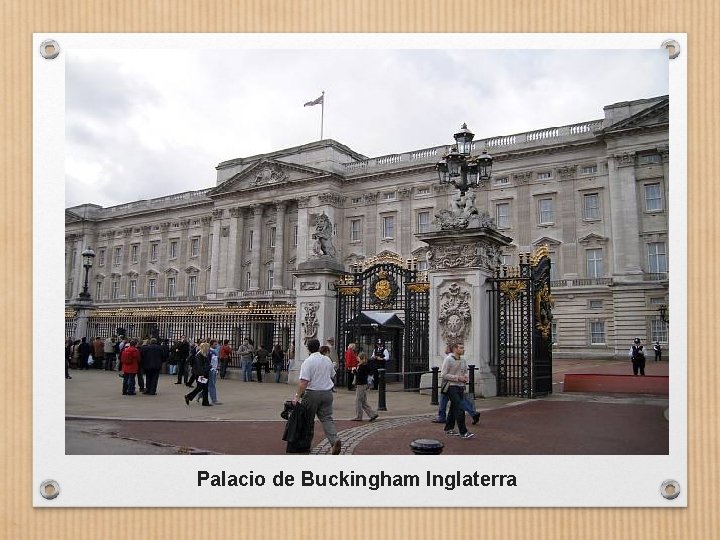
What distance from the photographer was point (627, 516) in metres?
5.89

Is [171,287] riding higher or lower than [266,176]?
lower

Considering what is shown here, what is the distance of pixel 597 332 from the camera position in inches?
1625

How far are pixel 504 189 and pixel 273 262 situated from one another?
2216 cm

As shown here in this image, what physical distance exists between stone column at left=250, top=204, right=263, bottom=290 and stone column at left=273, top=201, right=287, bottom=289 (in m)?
1.91

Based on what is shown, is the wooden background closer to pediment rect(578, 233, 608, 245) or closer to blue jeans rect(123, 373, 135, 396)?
blue jeans rect(123, 373, 135, 396)

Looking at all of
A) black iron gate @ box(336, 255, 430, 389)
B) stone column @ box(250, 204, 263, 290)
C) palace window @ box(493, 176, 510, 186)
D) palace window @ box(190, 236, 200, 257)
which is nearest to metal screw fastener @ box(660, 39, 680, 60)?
black iron gate @ box(336, 255, 430, 389)

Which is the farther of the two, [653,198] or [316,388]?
[653,198]

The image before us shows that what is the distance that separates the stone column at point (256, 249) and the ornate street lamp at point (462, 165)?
44.0 m

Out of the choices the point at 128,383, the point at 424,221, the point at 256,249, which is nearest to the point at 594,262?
the point at 424,221

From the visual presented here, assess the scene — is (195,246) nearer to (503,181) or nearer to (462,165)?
(503,181)

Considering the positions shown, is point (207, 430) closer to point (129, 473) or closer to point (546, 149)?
point (129, 473)

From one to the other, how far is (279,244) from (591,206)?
27.1m

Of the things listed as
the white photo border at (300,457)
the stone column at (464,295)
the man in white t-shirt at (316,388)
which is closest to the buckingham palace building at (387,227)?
the stone column at (464,295)

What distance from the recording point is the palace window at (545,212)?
4488 cm
